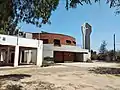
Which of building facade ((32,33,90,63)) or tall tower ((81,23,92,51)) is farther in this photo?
tall tower ((81,23,92,51))

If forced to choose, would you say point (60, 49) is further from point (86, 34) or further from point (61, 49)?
point (86, 34)

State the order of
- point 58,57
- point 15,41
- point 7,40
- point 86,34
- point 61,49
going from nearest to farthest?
1. point 7,40
2. point 15,41
3. point 61,49
4. point 58,57
5. point 86,34

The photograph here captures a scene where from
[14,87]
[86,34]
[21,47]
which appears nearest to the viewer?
[14,87]

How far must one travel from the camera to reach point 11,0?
1359 centimetres

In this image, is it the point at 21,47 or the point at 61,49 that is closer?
the point at 21,47

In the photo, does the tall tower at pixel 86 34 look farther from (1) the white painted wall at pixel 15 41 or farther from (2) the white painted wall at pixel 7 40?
(2) the white painted wall at pixel 7 40

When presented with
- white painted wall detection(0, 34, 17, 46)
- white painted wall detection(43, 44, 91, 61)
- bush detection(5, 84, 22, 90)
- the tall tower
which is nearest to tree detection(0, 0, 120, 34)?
bush detection(5, 84, 22, 90)

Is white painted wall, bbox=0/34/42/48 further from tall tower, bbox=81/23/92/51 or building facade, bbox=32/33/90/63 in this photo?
tall tower, bbox=81/23/92/51

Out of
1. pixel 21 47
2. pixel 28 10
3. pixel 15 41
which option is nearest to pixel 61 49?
pixel 21 47

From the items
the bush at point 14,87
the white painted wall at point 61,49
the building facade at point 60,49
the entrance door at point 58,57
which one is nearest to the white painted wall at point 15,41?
the white painted wall at point 61,49

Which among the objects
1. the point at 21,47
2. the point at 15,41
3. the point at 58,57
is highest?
the point at 15,41

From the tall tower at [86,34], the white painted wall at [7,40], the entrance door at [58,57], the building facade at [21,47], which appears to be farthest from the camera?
the tall tower at [86,34]

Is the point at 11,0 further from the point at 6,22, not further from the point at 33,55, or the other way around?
the point at 33,55

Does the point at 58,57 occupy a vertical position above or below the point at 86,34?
below
